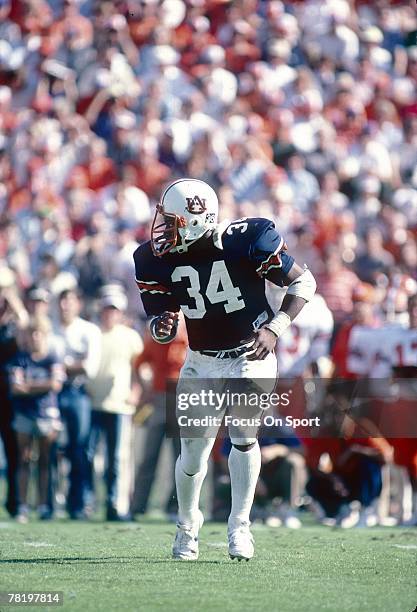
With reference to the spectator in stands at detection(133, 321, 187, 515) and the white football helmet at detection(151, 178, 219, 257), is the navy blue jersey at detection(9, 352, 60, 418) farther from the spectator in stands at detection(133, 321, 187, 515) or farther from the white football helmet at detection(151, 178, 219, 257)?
the white football helmet at detection(151, 178, 219, 257)

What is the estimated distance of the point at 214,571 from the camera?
18.3 ft

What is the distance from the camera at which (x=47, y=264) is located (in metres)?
10.5

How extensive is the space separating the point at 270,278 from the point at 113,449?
3.46 meters

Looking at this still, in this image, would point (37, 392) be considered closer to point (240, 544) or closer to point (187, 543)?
point (187, 543)

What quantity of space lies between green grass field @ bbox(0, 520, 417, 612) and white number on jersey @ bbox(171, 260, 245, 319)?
1.23m

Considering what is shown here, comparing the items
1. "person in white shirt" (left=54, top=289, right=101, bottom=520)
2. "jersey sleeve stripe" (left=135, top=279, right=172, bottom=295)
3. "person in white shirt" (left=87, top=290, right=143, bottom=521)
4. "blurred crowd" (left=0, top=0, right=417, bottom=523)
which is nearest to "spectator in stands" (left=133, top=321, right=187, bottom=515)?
"blurred crowd" (left=0, top=0, right=417, bottom=523)

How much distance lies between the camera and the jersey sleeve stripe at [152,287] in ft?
20.2

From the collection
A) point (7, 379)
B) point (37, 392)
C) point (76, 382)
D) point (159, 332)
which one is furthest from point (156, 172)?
point (159, 332)

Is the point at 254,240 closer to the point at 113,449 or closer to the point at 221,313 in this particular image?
the point at 221,313

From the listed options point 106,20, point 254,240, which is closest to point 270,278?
point 254,240

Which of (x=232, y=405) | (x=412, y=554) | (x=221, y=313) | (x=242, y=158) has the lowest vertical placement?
(x=412, y=554)

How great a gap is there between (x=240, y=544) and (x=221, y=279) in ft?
4.18

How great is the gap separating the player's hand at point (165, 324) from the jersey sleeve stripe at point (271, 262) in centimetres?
47

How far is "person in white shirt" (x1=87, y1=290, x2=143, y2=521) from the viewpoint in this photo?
9.19 meters
